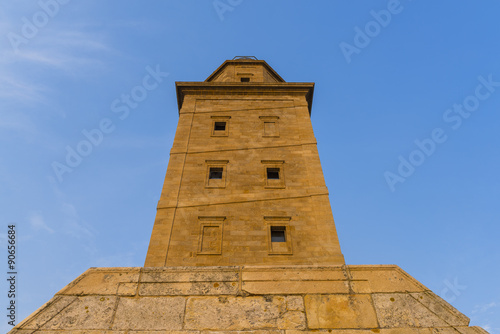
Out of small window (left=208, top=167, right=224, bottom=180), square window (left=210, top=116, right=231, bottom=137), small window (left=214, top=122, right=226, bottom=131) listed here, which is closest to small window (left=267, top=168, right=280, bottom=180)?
small window (left=208, top=167, right=224, bottom=180)

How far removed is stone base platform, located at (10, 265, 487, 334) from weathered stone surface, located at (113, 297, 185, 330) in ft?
0.06

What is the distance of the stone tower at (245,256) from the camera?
6.75 metres

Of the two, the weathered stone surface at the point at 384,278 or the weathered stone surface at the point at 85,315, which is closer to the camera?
the weathered stone surface at the point at 85,315

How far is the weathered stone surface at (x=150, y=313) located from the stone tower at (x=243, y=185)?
22.6 feet

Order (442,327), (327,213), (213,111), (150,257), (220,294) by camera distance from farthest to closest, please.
A: (213,111) → (327,213) → (150,257) → (220,294) → (442,327)

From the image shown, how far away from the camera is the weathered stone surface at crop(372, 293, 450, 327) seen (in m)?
6.67

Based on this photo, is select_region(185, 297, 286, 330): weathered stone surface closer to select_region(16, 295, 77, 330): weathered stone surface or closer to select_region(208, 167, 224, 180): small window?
select_region(16, 295, 77, 330): weathered stone surface

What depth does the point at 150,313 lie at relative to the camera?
6902mm

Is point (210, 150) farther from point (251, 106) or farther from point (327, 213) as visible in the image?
point (327, 213)

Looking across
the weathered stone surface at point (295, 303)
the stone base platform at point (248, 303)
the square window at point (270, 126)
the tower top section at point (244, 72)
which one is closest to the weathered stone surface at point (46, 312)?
the stone base platform at point (248, 303)

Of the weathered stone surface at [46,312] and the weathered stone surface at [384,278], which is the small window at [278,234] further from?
the weathered stone surface at [46,312]

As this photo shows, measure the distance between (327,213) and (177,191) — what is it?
22.2 feet

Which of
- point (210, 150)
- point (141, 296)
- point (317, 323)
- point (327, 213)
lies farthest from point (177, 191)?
point (317, 323)

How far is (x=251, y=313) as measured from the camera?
681 centimetres
